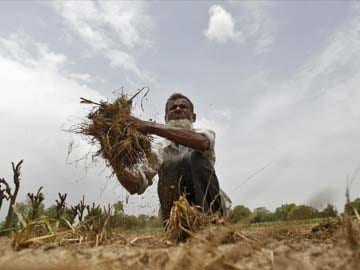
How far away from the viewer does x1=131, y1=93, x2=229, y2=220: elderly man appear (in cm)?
→ 343

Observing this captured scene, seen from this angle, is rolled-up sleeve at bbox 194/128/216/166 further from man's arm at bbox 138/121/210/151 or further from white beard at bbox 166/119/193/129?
white beard at bbox 166/119/193/129

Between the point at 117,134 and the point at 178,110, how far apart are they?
1335 mm

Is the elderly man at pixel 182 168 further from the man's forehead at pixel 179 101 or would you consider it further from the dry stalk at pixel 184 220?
the dry stalk at pixel 184 220

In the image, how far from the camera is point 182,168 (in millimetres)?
3693

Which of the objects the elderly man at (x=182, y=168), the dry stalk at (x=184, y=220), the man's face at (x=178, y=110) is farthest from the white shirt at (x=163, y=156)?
the dry stalk at (x=184, y=220)

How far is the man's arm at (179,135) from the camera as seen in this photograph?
10.6 feet

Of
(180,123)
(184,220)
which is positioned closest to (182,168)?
(180,123)

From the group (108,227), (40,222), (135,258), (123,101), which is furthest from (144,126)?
(135,258)

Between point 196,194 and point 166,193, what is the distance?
37 cm

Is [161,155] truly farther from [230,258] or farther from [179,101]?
[230,258]

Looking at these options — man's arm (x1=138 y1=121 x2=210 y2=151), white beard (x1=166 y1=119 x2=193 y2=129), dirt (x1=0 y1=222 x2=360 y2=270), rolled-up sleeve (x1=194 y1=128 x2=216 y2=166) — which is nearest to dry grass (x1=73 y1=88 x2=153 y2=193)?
man's arm (x1=138 y1=121 x2=210 y2=151)

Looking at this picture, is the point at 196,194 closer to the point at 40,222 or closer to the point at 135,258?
the point at 40,222

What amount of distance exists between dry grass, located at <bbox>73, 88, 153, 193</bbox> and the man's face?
1114mm

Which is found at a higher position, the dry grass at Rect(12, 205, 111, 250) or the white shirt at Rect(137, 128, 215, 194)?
the white shirt at Rect(137, 128, 215, 194)
